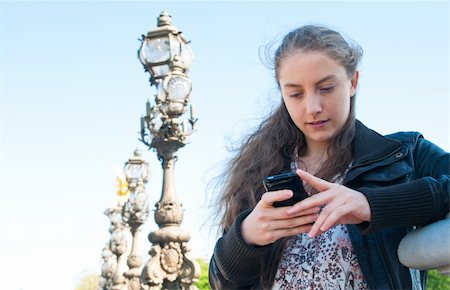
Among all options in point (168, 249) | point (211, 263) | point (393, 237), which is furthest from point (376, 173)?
point (168, 249)

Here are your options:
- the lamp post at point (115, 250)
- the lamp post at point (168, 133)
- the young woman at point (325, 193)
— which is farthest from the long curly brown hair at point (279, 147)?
the lamp post at point (115, 250)

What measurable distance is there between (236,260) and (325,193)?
0.46m

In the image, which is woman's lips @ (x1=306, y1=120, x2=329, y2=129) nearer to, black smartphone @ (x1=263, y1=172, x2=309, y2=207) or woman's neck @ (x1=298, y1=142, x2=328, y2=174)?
woman's neck @ (x1=298, y1=142, x2=328, y2=174)

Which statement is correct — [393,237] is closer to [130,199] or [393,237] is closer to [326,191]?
[326,191]

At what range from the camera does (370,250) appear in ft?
6.93

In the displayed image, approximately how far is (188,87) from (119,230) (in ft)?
Answer: 33.7

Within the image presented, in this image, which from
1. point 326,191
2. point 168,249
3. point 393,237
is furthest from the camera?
point 168,249

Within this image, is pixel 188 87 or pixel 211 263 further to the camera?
pixel 188 87

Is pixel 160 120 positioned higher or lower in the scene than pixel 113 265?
higher

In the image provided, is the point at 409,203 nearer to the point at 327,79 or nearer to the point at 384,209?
the point at 384,209

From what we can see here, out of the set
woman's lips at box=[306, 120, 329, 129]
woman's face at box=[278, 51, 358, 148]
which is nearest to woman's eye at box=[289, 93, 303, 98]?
woman's face at box=[278, 51, 358, 148]

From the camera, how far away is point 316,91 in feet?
7.52

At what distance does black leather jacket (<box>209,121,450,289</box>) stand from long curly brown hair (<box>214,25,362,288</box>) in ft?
0.22

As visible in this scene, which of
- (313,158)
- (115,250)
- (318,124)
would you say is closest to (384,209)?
(318,124)
